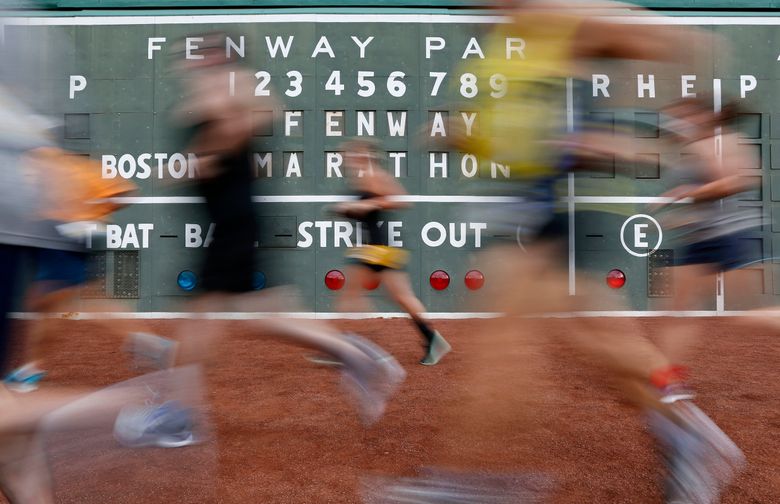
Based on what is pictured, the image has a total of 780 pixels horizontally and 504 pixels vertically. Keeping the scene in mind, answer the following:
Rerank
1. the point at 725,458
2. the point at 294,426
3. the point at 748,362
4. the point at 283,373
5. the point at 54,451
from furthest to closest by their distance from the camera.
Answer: the point at 748,362 → the point at 283,373 → the point at 294,426 → the point at 54,451 → the point at 725,458

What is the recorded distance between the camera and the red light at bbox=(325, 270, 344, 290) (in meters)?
7.76

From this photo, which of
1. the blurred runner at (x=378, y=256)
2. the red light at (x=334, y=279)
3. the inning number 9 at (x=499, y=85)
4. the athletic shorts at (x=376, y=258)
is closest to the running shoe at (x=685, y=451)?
the inning number 9 at (x=499, y=85)

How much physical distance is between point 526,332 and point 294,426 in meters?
1.87

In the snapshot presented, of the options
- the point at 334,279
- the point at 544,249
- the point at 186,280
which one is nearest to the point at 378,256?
the point at 334,279

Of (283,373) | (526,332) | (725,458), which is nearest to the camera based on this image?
(526,332)

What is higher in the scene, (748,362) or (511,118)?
(511,118)

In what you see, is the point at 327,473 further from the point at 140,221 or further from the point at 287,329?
the point at 140,221

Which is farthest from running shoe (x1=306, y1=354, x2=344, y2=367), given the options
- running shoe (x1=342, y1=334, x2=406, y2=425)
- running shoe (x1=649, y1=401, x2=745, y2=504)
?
running shoe (x1=649, y1=401, x2=745, y2=504)

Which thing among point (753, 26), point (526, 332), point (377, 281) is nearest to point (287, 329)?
point (526, 332)

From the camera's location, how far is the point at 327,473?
271 centimetres

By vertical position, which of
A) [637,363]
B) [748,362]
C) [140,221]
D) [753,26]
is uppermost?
[753,26]

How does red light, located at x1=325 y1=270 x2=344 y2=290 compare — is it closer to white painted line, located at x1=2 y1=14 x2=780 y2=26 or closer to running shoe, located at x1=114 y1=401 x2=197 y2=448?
white painted line, located at x1=2 y1=14 x2=780 y2=26

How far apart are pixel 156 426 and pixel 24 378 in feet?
5.59

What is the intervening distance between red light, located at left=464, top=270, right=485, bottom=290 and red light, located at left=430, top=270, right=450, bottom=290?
24 centimetres
